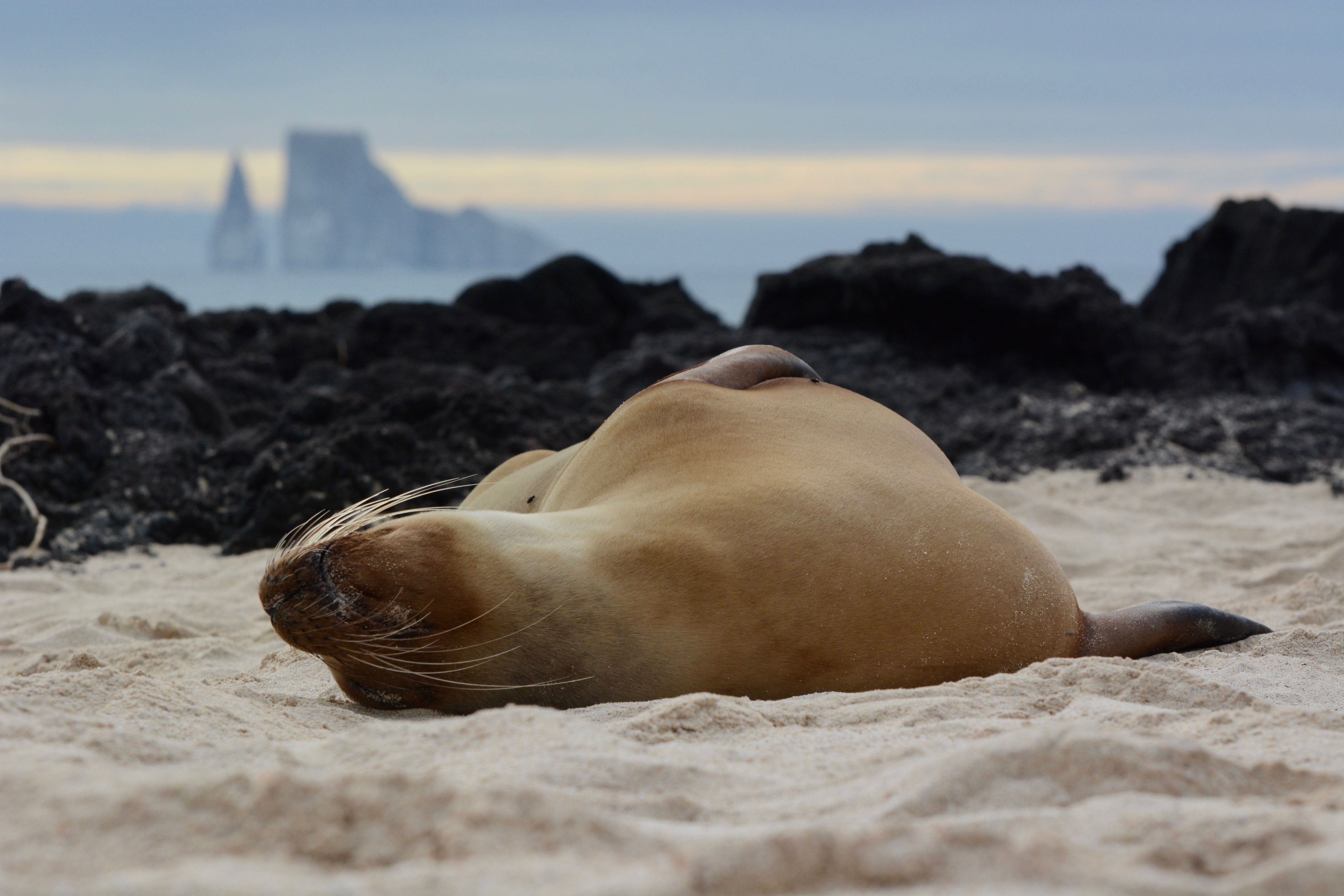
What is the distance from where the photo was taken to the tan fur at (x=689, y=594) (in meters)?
2.69

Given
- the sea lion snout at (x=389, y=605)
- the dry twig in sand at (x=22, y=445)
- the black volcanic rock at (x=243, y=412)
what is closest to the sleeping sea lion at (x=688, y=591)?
the sea lion snout at (x=389, y=605)

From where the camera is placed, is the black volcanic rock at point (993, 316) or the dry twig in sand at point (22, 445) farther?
the black volcanic rock at point (993, 316)

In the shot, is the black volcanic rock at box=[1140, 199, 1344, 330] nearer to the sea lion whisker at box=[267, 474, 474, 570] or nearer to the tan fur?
the tan fur

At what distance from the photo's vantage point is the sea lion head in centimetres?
265

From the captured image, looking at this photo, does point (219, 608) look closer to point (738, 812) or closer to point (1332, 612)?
point (738, 812)

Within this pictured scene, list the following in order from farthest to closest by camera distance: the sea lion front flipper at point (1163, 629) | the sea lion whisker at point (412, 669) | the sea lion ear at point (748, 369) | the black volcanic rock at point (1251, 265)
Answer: the black volcanic rock at point (1251, 265) → the sea lion ear at point (748, 369) → the sea lion front flipper at point (1163, 629) → the sea lion whisker at point (412, 669)

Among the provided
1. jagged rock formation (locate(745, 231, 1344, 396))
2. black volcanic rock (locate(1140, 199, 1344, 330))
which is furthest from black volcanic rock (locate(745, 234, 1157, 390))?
black volcanic rock (locate(1140, 199, 1344, 330))

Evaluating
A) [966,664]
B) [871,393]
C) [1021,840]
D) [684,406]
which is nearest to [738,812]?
[1021,840]

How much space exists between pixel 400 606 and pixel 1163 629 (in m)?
2.14

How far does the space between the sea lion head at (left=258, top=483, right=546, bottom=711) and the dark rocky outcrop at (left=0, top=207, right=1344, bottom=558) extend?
3.28 metres

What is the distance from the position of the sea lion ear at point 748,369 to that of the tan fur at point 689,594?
639 millimetres

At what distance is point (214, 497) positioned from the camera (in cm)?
676

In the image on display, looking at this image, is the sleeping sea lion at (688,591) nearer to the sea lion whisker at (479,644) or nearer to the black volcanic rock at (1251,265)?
the sea lion whisker at (479,644)

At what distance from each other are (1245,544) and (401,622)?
4.47 metres
